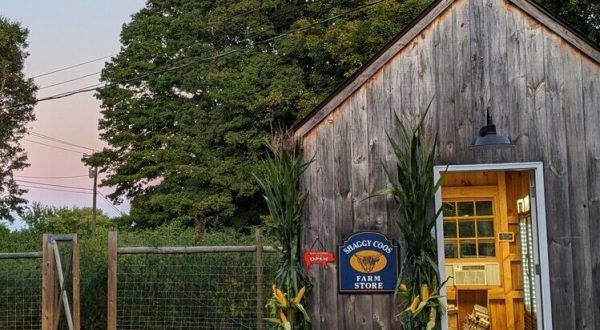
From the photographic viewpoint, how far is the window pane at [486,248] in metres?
7.97

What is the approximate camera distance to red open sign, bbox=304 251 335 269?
16.0ft

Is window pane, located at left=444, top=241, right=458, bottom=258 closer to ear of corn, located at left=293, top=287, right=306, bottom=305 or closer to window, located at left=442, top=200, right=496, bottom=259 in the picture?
window, located at left=442, top=200, right=496, bottom=259

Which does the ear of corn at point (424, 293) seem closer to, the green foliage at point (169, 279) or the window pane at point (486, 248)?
the green foliage at point (169, 279)

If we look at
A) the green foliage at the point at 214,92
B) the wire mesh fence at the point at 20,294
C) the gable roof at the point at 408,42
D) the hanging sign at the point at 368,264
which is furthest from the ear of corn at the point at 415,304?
the green foliage at the point at 214,92

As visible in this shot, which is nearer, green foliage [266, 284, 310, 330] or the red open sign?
green foliage [266, 284, 310, 330]

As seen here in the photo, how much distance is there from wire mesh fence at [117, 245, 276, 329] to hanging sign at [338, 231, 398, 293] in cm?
138

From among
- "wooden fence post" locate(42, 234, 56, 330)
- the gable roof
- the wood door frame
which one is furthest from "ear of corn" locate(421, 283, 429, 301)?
"wooden fence post" locate(42, 234, 56, 330)

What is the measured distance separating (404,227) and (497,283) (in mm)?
3812

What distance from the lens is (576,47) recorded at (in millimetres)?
4672

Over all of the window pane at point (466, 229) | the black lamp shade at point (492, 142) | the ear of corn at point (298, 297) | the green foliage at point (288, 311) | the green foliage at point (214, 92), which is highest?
the green foliage at point (214, 92)

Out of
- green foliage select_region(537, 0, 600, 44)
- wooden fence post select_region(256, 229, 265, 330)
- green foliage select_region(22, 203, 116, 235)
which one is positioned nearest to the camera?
wooden fence post select_region(256, 229, 265, 330)

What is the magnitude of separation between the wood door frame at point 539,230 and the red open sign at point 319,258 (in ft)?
2.96

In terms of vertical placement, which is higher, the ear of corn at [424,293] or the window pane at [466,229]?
the window pane at [466,229]

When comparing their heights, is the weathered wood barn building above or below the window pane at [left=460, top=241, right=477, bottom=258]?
above
